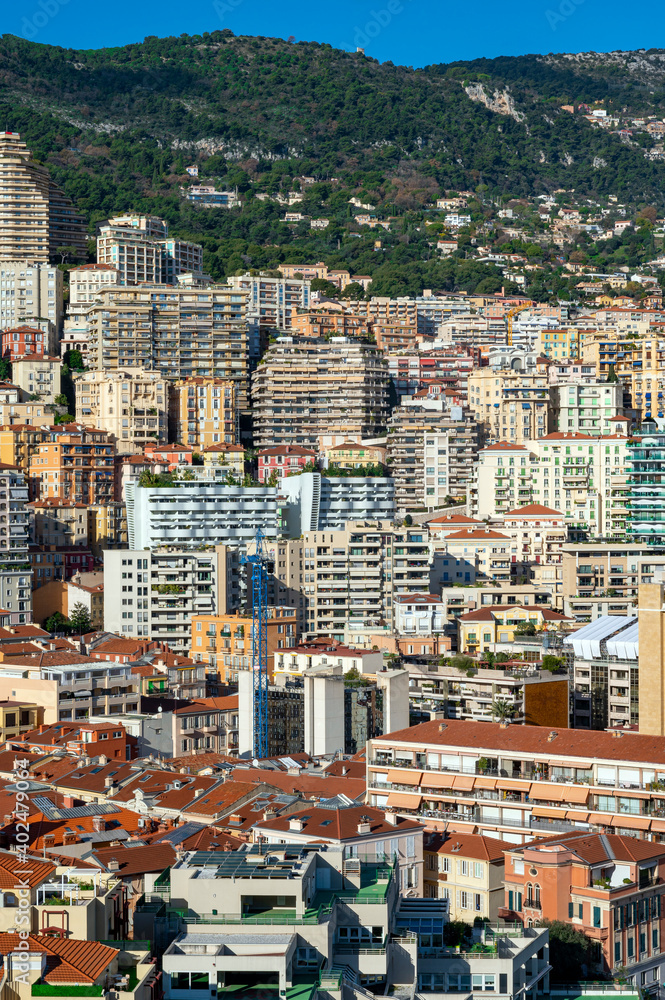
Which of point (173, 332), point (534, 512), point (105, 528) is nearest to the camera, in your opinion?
point (534, 512)

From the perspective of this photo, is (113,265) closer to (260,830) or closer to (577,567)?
(577,567)

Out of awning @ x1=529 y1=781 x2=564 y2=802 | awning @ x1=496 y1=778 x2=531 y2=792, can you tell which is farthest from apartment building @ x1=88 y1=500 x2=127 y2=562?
awning @ x1=529 y1=781 x2=564 y2=802

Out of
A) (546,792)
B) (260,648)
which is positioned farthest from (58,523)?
(546,792)

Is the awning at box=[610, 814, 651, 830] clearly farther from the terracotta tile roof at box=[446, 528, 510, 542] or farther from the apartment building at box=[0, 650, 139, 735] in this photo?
the terracotta tile roof at box=[446, 528, 510, 542]

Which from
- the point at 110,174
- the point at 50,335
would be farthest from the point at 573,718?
the point at 110,174

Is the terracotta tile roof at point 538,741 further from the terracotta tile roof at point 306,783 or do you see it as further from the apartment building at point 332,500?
the apartment building at point 332,500

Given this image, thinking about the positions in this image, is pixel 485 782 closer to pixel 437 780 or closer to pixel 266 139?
pixel 437 780
